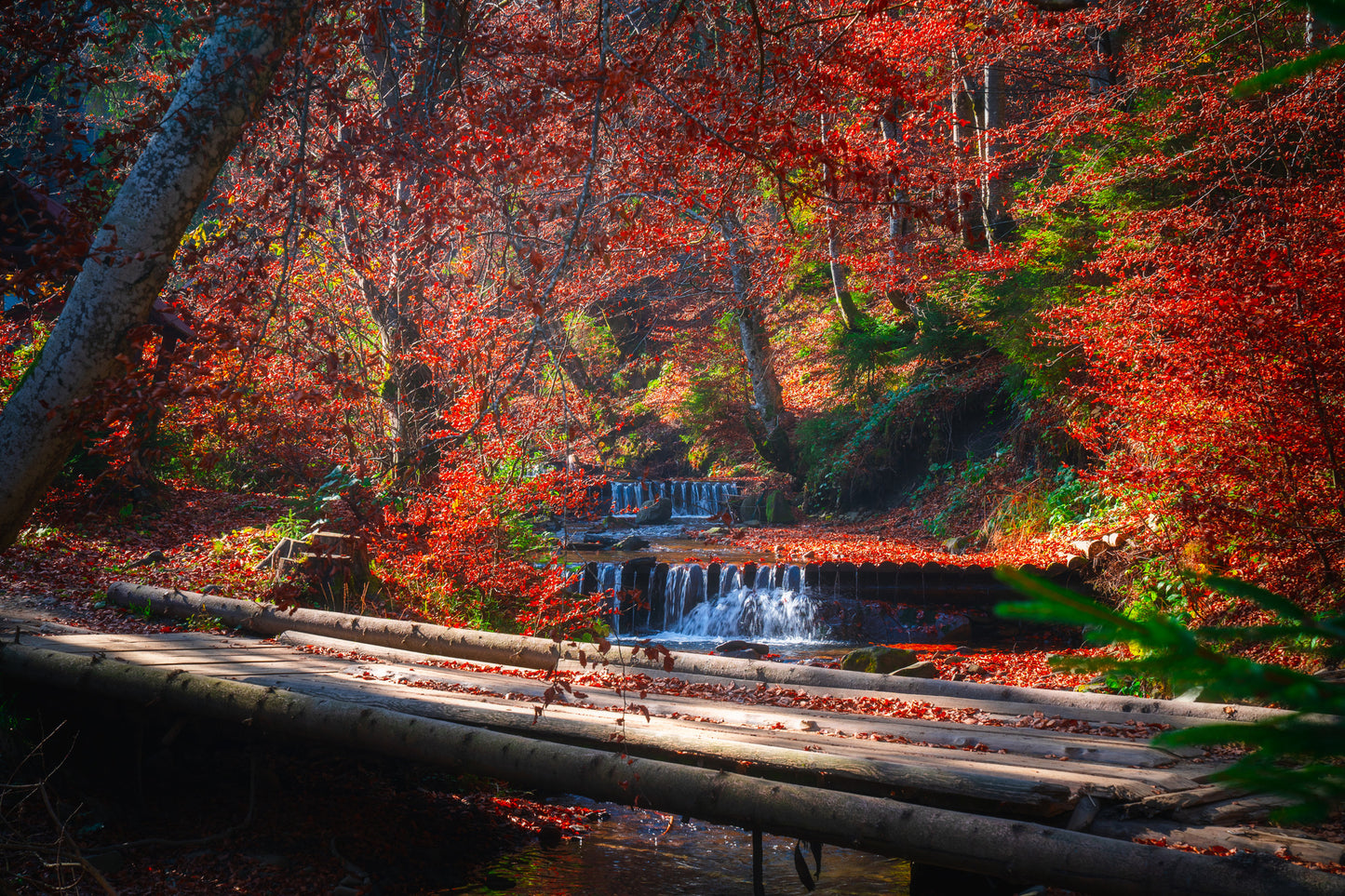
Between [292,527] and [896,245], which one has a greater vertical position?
[896,245]

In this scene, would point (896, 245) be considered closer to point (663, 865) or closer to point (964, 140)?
point (964, 140)

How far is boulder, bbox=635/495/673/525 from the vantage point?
20.3 metres

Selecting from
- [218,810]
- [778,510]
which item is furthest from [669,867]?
[778,510]

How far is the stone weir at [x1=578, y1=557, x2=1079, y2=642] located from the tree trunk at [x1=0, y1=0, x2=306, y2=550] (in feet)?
25.0

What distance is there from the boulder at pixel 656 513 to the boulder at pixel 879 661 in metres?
11.4

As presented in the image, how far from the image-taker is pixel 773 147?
4879 millimetres

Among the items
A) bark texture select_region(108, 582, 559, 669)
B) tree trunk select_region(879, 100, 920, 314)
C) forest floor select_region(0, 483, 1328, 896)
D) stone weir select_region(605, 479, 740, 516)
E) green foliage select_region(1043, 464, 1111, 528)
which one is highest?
tree trunk select_region(879, 100, 920, 314)

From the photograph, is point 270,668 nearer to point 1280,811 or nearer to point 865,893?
point 865,893

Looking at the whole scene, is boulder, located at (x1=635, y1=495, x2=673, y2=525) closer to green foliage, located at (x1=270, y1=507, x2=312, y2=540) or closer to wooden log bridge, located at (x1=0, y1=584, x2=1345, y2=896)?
green foliage, located at (x1=270, y1=507, x2=312, y2=540)

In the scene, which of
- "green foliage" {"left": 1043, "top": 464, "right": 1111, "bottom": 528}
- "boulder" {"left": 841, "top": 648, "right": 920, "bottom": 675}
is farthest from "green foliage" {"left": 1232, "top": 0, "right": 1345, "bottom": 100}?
"green foliage" {"left": 1043, "top": 464, "right": 1111, "bottom": 528}

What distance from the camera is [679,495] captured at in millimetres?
22000

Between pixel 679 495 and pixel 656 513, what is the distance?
5.65ft

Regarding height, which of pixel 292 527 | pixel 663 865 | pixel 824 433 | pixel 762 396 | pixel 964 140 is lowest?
pixel 663 865

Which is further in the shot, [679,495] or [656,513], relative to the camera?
[679,495]
